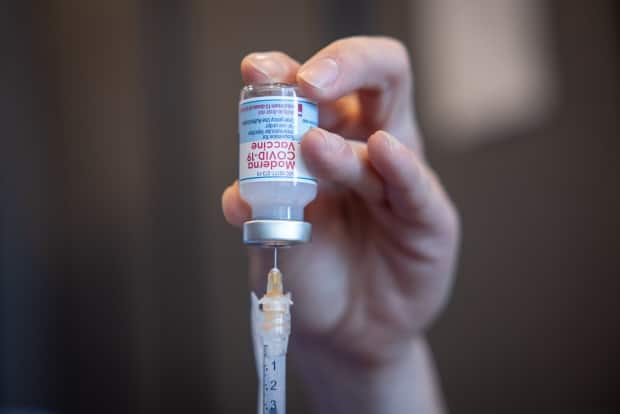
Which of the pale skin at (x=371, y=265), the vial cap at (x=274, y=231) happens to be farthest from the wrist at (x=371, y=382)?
the vial cap at (x=274, y=231)

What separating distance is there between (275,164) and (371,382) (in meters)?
0.56

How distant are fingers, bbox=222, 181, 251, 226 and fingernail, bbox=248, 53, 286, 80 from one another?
149 mm

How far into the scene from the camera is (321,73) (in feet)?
2.10

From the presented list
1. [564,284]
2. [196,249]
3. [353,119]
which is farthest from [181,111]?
[564,284]

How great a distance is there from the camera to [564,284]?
6.05 feet

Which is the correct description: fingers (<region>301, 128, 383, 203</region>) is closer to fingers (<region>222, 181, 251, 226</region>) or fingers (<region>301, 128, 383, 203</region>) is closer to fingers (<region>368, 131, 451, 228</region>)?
fingers (<region>368, 131, 451, 228</region>)

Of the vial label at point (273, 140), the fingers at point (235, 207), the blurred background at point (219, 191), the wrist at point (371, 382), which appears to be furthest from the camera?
the blurred background at point (219, 191)

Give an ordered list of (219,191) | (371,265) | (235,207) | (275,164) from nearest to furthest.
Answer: (275,164) < (235,207) < (371,265) < (219,191)

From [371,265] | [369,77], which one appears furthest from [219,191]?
[369,77]

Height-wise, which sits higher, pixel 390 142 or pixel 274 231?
pixel 390 142

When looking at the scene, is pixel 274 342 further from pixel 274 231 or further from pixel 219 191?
pixel 219 191

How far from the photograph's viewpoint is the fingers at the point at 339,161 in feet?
1.96

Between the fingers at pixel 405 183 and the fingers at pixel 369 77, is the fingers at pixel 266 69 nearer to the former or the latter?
the fingers at pixel 369 77

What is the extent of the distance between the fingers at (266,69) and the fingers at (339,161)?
0.40ft
